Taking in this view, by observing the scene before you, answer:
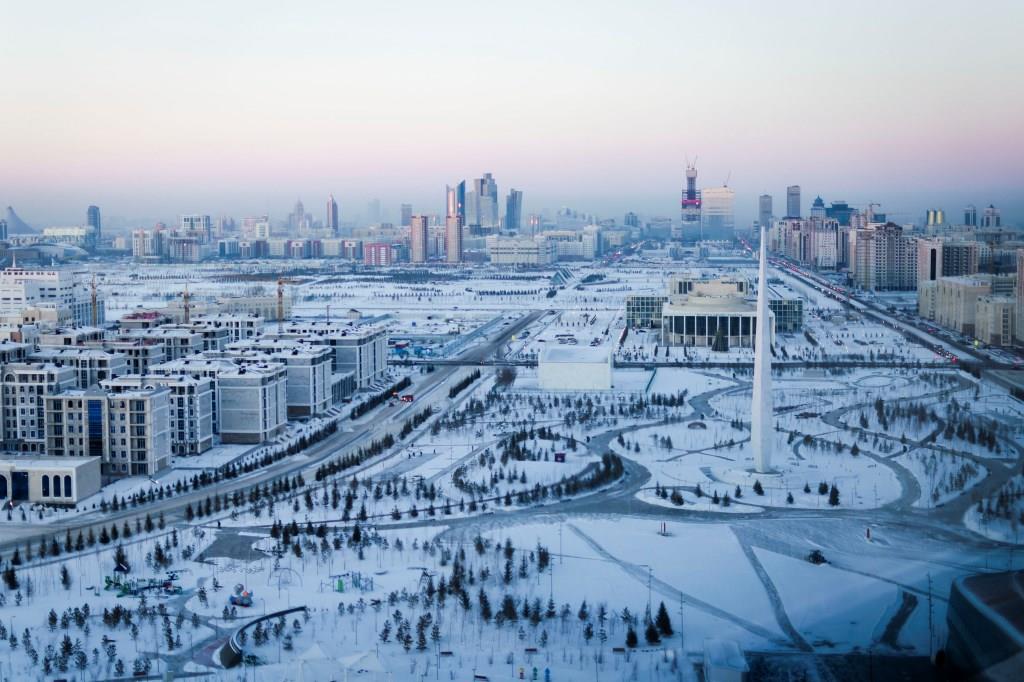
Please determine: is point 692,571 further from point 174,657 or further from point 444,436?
point 444,436

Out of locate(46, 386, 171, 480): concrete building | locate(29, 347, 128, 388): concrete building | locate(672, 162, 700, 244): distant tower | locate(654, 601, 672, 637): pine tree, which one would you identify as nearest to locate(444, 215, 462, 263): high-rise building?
locate(672, 162, 700, 244): distant tower

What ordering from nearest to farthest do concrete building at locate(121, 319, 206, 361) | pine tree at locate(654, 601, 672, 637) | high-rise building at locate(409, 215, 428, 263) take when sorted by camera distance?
pine tree at locate(654, 601, 672, 637) → concrete building at locate(121, 319, 206, 361) → high-rise building at locate(409, 215, 428, 263)

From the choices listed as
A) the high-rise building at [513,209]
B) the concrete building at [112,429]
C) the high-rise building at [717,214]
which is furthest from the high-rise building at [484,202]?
the concrete building at [112,429]

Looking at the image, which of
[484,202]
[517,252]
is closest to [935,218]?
[517,252]

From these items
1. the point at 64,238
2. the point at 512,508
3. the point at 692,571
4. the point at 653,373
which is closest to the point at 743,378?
the point at 653,373

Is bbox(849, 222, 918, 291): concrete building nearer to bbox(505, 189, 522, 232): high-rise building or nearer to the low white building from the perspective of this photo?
the low white building

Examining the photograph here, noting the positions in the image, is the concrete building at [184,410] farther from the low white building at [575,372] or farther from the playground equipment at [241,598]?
the low white building at [575,372]
